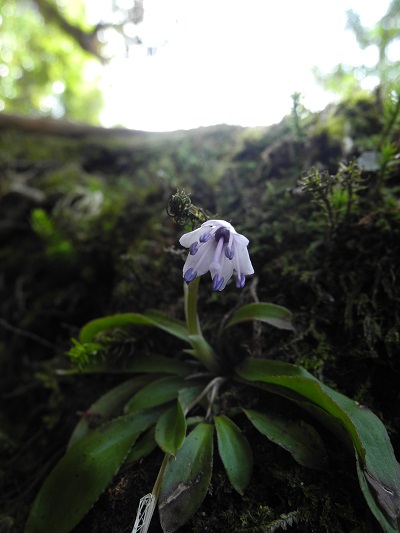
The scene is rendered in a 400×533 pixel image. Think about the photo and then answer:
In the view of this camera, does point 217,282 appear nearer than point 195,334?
Yes

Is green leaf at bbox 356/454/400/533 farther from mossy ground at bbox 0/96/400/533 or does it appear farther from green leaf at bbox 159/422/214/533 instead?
green leaf at bbox 159/422/214/533

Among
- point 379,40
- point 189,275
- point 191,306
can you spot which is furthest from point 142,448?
point 379,40

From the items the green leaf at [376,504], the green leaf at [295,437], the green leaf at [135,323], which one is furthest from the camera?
the green leaf at [135,323]

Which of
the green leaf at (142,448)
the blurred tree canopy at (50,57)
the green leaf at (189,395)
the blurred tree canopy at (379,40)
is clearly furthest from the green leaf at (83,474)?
the blurred tree canopy at (50,57)

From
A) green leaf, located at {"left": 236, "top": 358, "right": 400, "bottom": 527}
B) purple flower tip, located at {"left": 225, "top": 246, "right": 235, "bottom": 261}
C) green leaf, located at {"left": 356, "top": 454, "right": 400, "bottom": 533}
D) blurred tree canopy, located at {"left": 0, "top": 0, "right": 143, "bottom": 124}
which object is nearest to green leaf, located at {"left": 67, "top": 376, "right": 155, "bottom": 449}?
green leaf, located at {"left": 236, "top": 358, "right": 400, "bottom": 527}

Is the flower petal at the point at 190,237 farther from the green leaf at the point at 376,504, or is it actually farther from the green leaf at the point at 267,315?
the green leaf at the point at 376,504

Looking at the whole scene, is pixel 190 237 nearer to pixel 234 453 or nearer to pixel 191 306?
pixel 191 306

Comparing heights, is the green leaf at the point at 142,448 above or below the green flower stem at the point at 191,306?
below
